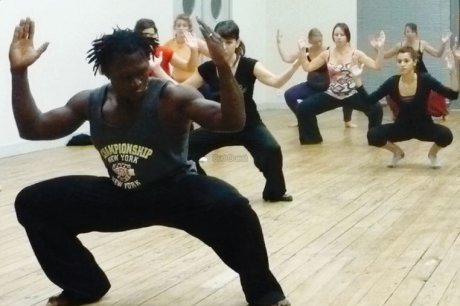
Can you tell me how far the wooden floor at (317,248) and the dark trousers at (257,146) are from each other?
0.16 meters

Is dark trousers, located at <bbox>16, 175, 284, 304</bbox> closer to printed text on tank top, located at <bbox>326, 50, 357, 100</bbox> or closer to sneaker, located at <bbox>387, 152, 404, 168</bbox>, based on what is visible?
sneaker, located at <bbox>387, 152, 404, 168</bbox>

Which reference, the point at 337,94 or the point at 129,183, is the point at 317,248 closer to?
the point at 129,183

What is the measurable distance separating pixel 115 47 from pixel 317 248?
163 centimetres

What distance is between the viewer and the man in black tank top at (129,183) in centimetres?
291

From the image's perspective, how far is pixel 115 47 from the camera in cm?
292

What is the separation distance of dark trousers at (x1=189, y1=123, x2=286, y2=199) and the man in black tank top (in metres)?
2.24

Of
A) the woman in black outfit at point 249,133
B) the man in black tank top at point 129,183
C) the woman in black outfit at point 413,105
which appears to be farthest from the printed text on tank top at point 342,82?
the man in black tank top at point 129,183

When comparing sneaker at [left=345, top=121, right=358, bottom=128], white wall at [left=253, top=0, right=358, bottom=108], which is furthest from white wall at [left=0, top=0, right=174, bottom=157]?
white wall at [left=253, top=0, right=358, bottom=108]

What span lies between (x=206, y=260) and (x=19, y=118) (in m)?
1.31

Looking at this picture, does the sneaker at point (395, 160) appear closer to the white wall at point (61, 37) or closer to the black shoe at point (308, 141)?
the black shoe at point (308, 141)

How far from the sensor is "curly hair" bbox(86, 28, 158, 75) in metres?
2.91

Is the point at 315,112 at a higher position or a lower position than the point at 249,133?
lower

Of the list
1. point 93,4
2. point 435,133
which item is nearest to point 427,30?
point 93,4

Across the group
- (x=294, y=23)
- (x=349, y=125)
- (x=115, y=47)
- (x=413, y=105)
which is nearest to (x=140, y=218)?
(x=115, y=47)
